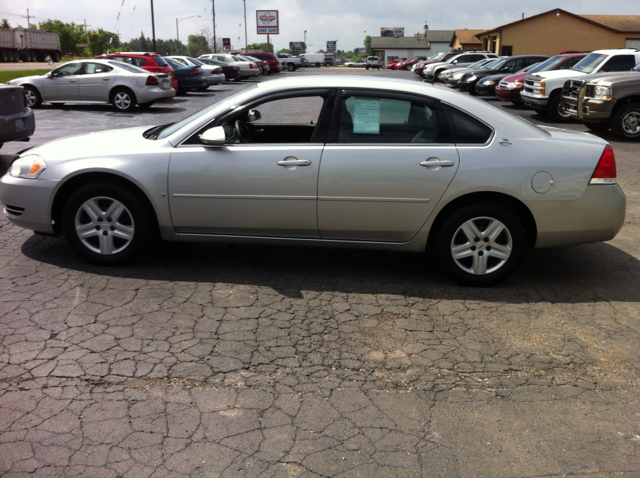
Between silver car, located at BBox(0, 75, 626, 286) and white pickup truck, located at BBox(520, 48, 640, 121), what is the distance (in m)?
12.5

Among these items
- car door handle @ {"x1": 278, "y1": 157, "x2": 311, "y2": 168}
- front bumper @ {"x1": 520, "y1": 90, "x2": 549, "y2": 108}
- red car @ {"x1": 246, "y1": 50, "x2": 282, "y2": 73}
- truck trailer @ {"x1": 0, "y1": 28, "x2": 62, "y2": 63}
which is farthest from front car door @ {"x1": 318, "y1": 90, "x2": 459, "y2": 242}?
truck trailer @ {"x1": 0, "y1": 28, "x2": 62, "y2": 63}

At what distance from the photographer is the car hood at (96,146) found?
5.34 metres

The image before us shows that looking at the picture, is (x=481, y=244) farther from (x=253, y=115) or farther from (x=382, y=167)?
(x=253, y=115)

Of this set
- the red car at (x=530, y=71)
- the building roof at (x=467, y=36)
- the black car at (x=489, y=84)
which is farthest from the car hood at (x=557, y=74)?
the building roof at (x=467, y=36)

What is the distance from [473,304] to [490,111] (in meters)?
1.55

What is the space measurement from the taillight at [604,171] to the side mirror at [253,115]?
9.55ft

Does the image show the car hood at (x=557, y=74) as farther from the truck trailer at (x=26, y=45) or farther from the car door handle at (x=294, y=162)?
the truck trailer at (x=26, y=45)

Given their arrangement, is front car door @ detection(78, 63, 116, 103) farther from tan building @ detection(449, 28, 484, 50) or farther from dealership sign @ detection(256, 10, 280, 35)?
dealership sign @ detection(256, 10, 280, 35)

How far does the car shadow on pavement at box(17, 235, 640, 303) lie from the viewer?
16.8 feet

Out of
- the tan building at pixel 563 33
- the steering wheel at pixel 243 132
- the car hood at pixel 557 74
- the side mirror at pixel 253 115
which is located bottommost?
the steering wheel at pixel 243 132

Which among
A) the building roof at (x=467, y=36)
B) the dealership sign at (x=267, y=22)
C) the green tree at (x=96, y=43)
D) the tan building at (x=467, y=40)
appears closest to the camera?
the tan building at (x=467, y=40)

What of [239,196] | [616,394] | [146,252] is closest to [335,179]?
[239,196]

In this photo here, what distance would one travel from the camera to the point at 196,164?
16.9 feet

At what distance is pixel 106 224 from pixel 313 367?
2.50 m
